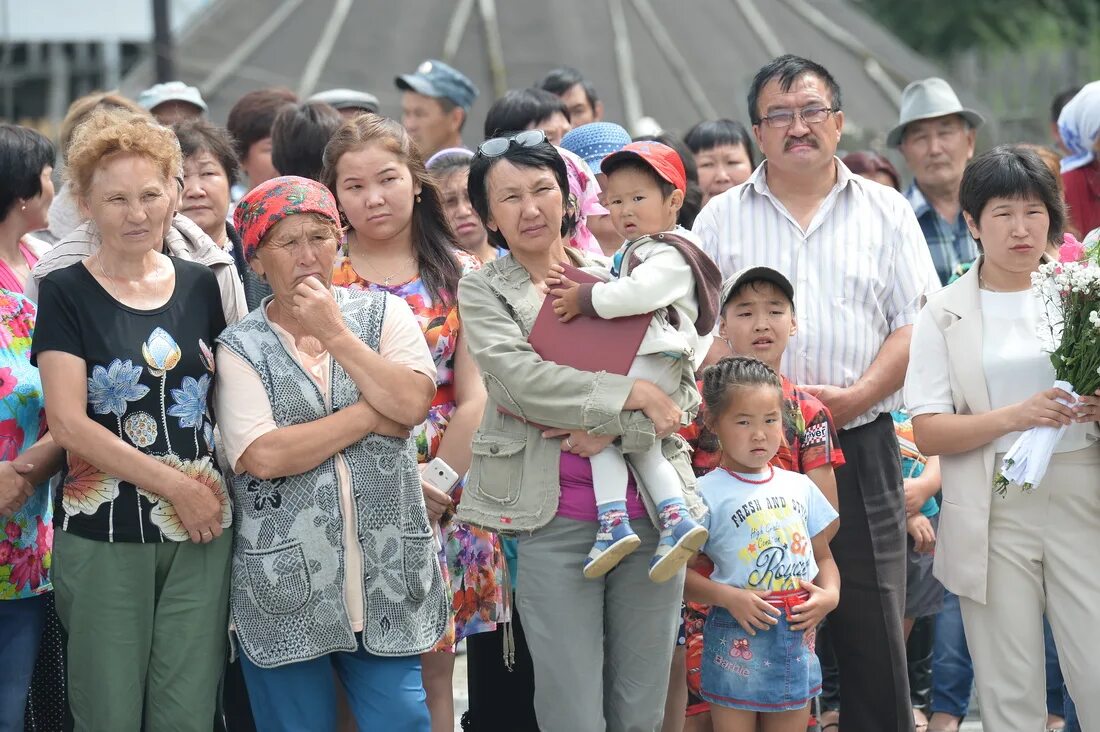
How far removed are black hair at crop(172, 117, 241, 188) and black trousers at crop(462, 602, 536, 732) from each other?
226 centimetres

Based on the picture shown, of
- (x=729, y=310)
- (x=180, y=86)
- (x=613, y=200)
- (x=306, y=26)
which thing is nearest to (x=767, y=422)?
(x=729, y=310)

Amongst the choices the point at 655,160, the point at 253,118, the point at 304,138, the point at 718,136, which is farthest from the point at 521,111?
the point at 655,160

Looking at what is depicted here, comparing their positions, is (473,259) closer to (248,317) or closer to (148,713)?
(248,317)

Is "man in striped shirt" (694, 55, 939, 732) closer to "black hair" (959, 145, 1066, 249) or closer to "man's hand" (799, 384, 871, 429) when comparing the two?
"man's hand" (799, 384, 871, 429)

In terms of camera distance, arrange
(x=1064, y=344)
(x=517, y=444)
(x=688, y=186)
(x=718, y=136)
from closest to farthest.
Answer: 1. (x=517, y=444)
2. (x=1064, y=344)
3. (x=688, y=186)
4. (x=718, y=136)

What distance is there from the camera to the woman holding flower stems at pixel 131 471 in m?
4.29

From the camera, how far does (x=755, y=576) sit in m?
4.69

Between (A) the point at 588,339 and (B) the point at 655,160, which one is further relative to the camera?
(B) the point at 655,160

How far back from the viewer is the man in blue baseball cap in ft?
25.7

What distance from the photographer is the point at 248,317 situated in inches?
179

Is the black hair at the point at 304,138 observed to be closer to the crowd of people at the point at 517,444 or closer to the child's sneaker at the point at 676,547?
the crowd of people at the point at 517,444

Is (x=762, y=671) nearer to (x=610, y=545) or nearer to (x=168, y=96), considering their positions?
(x=610, y=545)

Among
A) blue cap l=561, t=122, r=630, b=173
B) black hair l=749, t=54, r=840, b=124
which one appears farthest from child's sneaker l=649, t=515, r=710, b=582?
blue cap l=561, t=122, r=630, b=173

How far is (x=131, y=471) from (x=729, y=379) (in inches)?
78.3
